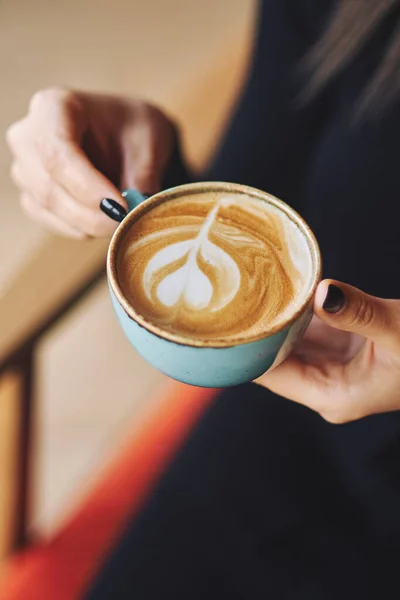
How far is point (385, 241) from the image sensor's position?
0.95m

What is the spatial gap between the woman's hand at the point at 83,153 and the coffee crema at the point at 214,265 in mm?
68

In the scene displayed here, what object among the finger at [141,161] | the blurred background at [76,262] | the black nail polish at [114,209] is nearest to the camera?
the black nail polish at [114,209]

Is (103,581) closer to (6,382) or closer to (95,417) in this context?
(6,382)

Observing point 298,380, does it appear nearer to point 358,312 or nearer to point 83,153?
point 358,312

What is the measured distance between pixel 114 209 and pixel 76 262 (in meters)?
0.27

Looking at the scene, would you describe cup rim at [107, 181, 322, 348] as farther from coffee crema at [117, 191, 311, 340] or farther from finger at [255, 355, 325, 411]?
finger at [255, 355, 325, 411]

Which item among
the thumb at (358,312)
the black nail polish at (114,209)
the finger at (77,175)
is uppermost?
the finger at (77,175)

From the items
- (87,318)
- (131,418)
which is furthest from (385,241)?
(87,318)

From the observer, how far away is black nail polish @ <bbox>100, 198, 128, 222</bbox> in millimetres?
665

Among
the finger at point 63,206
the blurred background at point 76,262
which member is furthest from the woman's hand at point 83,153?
the blurred background at point 76,262

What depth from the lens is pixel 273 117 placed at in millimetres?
1056

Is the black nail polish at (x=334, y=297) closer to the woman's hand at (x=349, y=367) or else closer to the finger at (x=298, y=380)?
the woman's hand at (x=349, y=367)

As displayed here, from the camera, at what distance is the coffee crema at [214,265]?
1.99 feet

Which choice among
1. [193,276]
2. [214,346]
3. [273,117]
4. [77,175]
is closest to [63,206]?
[77,175]
